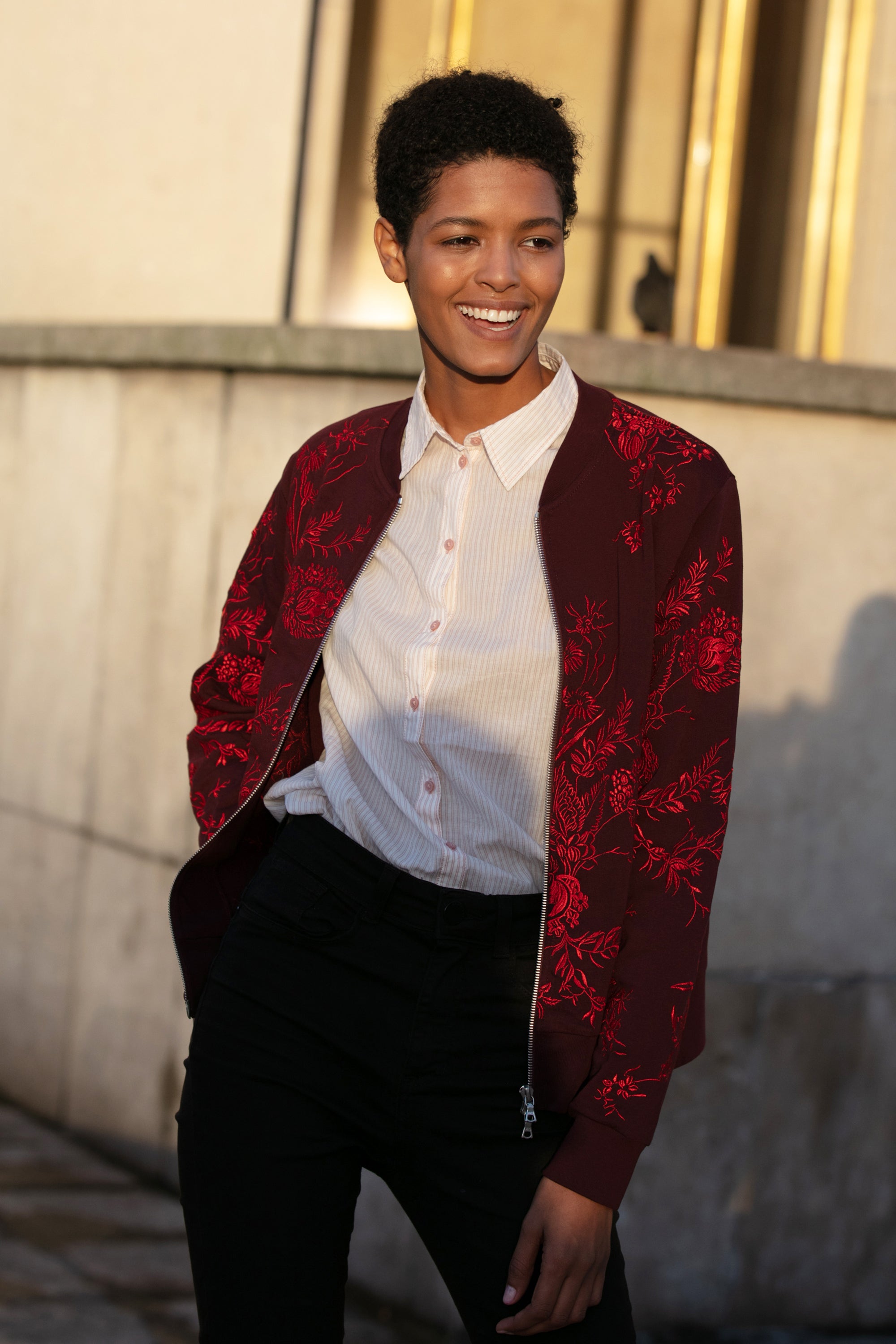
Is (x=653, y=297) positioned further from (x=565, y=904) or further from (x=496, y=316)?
(x=565, y=904)

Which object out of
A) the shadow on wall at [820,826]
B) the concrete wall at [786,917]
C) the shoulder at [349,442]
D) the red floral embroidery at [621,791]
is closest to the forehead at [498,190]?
the shoulder at [349,442]

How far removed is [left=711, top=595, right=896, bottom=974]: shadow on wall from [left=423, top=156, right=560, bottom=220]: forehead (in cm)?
Result: 196

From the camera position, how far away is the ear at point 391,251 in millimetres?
2053

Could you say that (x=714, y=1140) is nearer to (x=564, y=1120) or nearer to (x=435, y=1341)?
(x=435, y=1341)

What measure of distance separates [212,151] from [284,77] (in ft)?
1.39

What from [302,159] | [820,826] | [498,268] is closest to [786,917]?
[820,826]

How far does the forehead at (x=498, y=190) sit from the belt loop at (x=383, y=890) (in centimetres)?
83

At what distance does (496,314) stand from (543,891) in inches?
29.0

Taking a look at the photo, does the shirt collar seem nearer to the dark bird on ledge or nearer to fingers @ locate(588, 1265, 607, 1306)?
fingers @ locate(588, 1265, 607, 1306)

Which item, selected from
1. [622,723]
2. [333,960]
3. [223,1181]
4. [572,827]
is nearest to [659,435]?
[622,723]

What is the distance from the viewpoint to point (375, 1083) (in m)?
1.83

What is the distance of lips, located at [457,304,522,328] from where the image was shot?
1.91 m

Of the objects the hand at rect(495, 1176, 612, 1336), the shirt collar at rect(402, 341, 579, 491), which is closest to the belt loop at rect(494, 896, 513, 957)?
the hand at rect(495, 1176, 612, 1336)

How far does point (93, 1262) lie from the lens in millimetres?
3783
